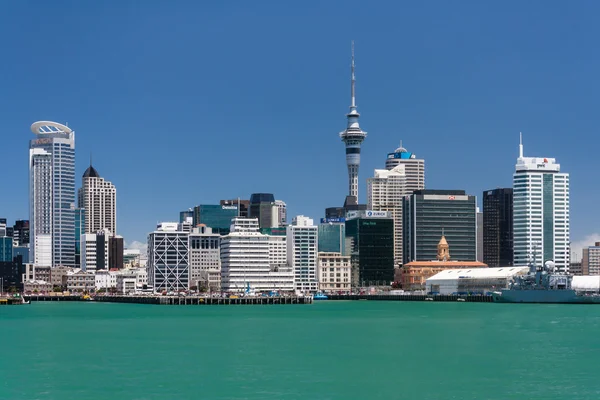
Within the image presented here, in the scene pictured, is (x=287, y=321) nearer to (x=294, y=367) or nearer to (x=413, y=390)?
(x=294, y=367)

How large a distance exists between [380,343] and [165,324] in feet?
166

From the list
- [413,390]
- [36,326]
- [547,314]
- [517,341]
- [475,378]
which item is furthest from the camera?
[547,314]

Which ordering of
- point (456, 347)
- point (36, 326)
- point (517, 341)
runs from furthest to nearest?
point (36, 326), point (517, 341), point (456, 347)

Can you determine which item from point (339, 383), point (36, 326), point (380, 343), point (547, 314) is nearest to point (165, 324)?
point (36, 326)

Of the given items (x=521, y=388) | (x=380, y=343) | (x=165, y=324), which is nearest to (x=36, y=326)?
(x=165, y=324)

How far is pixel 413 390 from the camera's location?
7019 centimetres

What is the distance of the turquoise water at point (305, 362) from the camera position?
70125 millimetres

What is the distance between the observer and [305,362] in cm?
8700

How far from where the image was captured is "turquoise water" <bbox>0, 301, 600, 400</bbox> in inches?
2761

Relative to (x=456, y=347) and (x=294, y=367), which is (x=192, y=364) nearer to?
(x=294, y=367)

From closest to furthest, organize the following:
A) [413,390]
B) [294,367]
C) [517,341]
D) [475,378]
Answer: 1. [413,390]
2. [475,378]
3. [294,367]
4. [517,341]

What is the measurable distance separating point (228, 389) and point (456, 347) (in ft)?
112

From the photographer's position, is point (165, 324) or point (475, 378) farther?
point (165, 324)

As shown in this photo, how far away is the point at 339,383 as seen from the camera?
241ft
